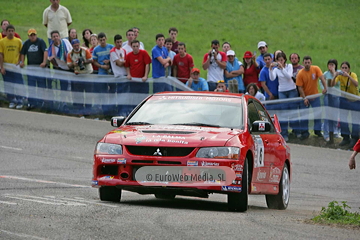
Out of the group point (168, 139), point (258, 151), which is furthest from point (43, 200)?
point (258, 151)

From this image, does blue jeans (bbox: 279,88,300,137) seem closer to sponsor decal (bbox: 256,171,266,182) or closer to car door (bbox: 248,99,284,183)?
car door (bbox: 248,99,284,183)

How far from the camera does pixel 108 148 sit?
30.7 feet

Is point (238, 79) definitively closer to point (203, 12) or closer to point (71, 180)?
point (71, 180)

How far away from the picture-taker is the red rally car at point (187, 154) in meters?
8.99

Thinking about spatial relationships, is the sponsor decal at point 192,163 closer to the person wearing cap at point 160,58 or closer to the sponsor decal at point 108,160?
the sponsor decal at point 108,160

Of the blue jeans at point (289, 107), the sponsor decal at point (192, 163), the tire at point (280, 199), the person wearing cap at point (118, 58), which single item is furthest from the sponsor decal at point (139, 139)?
the person wearing cap at point (118, 58)

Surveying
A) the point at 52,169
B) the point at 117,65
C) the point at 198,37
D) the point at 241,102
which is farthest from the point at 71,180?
the point at 198,37

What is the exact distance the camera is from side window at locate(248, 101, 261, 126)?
10399 mm

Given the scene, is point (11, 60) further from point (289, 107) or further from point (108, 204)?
point (108, 204)

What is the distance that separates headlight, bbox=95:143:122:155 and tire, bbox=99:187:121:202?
48 cm

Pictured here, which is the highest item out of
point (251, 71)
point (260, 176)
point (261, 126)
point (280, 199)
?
point (251, 71)

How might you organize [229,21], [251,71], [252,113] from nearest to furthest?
1. [252,113]
2. [251,71]
3. [229,21]

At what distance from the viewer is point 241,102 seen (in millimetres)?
10461

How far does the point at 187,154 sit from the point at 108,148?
1.03m
